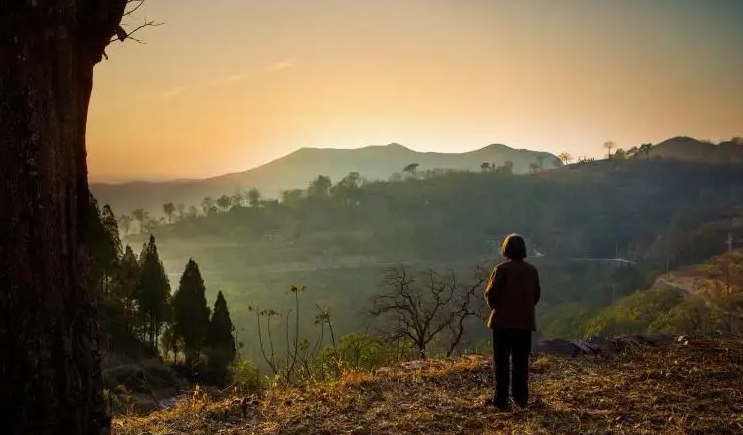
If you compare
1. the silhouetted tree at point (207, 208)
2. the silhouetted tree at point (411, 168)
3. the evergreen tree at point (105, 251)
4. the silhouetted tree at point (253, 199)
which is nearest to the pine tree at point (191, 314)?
the evergreen tree at point (105, 251)

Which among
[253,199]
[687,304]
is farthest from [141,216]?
[687,304]

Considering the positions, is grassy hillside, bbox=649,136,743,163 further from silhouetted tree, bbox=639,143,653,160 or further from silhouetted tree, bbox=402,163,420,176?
silhouetted tree, bbox=402,163,420,176

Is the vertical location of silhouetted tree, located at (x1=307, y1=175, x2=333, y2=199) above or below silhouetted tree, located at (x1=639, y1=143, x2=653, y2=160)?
below

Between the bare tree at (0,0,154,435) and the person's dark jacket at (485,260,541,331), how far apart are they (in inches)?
125

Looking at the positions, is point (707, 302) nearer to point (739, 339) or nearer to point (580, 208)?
point (739, 339)

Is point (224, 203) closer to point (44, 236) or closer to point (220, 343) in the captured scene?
point (220, 343)

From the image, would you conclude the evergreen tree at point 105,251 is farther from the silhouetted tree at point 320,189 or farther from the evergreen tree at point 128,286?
the silhouetted tree at point 320,189

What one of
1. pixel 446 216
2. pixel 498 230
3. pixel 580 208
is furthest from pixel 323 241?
pixel 580 208

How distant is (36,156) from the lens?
9.50 ft

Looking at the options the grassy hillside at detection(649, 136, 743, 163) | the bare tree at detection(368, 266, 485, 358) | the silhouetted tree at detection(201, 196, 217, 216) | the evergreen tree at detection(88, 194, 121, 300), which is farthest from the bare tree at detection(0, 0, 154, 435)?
the grassy hillside at detection(649, 136, 743, 163)

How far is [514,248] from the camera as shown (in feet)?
15.9

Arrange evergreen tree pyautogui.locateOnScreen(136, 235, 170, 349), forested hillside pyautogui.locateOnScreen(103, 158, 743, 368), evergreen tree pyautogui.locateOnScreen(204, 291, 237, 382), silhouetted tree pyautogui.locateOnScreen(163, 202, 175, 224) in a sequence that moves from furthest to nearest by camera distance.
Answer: silhouetted tree pyautogui.locateOnScreen(163, 202, 175, 224) → forested hillside pyautogui.locateOnScreen(103, 158, 743, 368) → evergreen tree pyautogui.locateOnScreen(136, 235, 170, 349) → evergreen tree pyautogui.locateOnScreen(204, 291, 237, 382)

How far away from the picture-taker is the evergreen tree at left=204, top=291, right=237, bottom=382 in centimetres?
2780

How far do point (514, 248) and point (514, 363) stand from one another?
3.38ft
